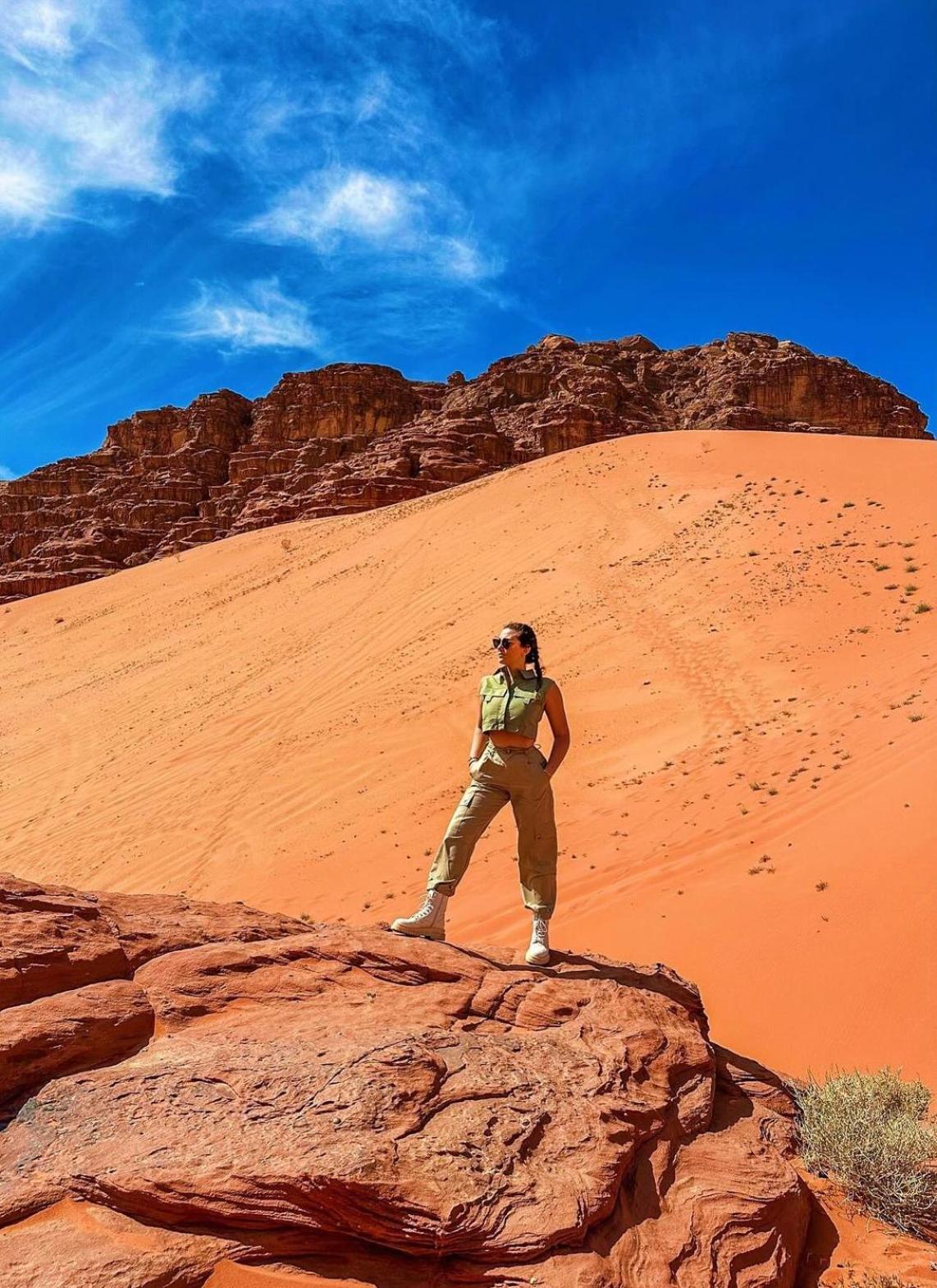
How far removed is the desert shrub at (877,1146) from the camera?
2.91 metres

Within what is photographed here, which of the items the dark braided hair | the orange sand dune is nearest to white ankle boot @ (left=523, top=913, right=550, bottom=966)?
the dark braided hair

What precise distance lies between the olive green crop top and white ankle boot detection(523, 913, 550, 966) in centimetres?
91

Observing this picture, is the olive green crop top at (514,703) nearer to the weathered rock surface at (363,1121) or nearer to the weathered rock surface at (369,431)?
the weathered rock surface at (363,1121)

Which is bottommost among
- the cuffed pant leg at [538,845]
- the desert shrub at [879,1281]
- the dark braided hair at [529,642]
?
the desert shrub at [879,1281]

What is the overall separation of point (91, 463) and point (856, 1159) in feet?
292

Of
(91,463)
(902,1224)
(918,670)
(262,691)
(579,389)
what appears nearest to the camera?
(902,1224)

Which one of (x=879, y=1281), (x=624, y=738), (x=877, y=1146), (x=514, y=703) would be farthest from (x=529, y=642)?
(x=624, y=738)

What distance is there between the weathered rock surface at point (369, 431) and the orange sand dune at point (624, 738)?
33.2 metres

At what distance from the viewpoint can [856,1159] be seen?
120 inches

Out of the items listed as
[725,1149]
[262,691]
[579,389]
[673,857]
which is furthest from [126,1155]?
[579,389]

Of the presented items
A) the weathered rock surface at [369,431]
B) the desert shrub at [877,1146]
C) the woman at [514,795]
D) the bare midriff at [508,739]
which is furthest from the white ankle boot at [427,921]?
the weathered rock surface at [369,431]

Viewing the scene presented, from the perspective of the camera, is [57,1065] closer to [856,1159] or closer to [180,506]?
[856,1159]

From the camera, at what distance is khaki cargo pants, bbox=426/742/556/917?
3.88m

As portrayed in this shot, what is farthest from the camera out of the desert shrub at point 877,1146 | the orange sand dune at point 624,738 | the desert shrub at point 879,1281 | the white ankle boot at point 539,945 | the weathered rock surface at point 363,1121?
the orange sand dune at point 624,738
